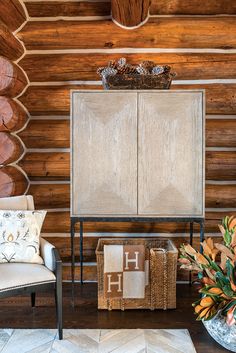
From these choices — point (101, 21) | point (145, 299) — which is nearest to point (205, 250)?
point (145, 299)

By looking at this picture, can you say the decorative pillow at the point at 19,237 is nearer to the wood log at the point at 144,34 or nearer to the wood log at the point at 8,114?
the wood log at the point at 8,114

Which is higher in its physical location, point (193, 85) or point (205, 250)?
point (193, 85)

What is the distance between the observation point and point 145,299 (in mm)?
2863

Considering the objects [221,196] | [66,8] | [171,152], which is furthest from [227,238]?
[66,8]

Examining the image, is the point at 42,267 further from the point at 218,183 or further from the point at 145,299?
the point at 218,183

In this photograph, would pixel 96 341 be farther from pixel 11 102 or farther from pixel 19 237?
pixel 11 102

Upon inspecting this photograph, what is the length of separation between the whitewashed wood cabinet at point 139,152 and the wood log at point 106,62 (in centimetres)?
71

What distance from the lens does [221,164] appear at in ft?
11.1

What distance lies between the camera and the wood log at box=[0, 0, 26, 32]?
300cm

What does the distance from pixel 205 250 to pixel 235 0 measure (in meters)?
2.42

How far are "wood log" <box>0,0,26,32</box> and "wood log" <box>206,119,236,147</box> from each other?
204 cm

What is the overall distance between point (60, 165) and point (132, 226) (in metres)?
0.93

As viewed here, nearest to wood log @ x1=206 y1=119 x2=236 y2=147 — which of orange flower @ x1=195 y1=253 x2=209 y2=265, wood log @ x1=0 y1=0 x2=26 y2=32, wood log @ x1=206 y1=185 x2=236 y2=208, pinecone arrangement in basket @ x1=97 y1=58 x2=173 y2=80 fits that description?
wood log @ x1=206 y1=185 x2=236 y2=208

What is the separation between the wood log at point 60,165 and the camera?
3.39 metres
